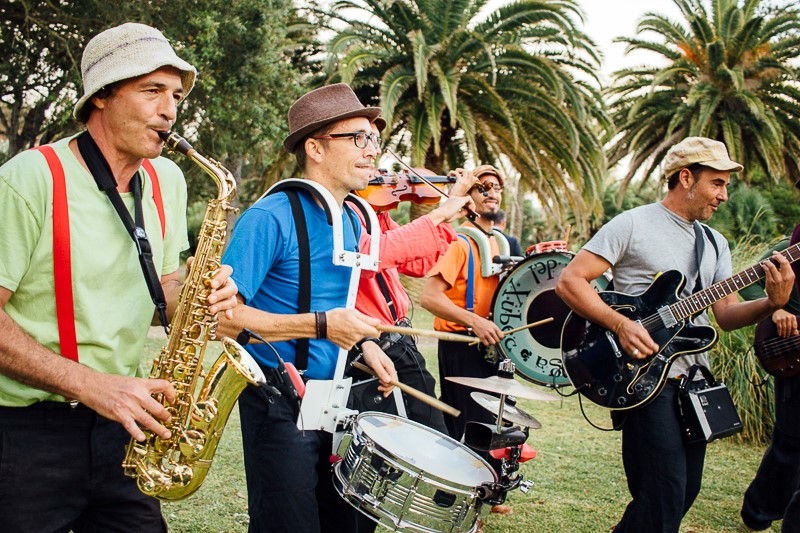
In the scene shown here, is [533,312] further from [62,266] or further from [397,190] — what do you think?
[62,266]

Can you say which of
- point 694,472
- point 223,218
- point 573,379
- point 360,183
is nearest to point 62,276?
point 223,218

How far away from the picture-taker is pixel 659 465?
3.78 m

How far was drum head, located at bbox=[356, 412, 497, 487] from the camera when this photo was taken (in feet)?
9.04

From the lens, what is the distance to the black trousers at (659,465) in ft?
12.3

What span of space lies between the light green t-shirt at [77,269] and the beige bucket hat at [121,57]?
24 cm

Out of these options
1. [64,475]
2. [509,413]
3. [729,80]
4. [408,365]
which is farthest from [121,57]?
[729,80]

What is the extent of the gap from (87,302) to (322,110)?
4.42ft

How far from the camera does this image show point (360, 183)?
318 centimetres

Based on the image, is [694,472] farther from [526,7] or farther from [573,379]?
[526,7]

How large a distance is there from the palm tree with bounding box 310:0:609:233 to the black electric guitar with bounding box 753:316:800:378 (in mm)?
8204

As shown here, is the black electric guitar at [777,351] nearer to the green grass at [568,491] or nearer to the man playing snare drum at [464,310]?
the green grass at [568,491]

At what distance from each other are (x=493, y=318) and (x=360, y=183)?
2.53 meters

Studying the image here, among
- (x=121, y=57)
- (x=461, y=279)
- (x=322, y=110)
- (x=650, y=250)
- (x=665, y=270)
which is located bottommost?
(x=461, y=279)

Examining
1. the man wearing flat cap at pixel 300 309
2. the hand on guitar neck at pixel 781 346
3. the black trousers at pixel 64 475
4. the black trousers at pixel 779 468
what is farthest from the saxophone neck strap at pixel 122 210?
the black trousers at pixel 779 468
